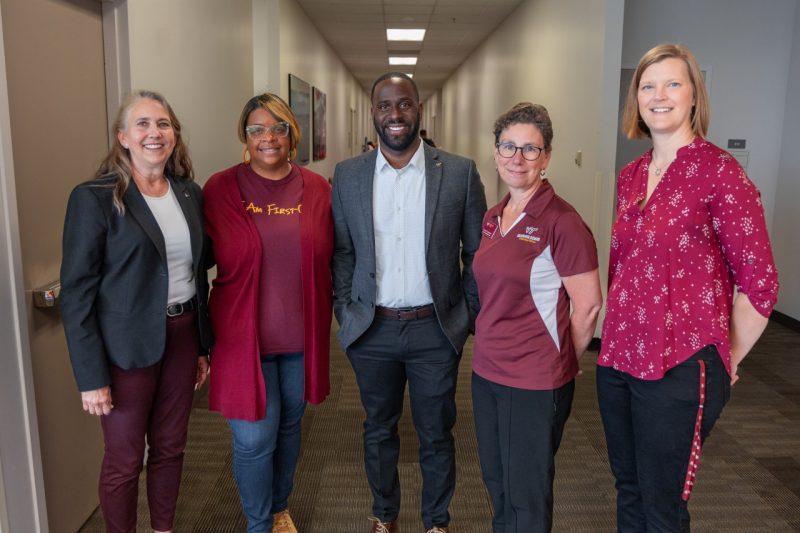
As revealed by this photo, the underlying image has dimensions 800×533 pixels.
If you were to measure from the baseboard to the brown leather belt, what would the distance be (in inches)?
158

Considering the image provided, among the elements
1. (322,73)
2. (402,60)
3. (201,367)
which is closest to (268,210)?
(201,367)

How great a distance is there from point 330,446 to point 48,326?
1.42m

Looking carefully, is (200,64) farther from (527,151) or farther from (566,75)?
(566,75)

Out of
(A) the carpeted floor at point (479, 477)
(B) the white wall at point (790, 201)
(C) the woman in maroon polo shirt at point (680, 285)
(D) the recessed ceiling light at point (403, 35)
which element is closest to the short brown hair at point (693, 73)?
(C) the woman in maroon polo shirt at point (680, 285)

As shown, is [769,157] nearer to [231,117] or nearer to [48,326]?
[231,117]

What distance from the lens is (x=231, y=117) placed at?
3.92 m

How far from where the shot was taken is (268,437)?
1998mm

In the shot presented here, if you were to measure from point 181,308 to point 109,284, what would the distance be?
23cm

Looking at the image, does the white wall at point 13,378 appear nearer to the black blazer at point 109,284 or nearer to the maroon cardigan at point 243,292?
the black blazer at point 109,284

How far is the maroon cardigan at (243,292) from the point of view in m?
1.87

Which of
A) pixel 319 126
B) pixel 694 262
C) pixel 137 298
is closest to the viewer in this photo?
pixel 694 262

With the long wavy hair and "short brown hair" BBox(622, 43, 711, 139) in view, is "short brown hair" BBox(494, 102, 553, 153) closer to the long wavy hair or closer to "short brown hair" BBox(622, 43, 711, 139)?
"short brown hair" BBox(622, 43, 711, 139)

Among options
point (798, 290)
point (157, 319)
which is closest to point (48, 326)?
point (157, 319)

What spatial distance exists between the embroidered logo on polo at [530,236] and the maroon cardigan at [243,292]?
2.15 ft
